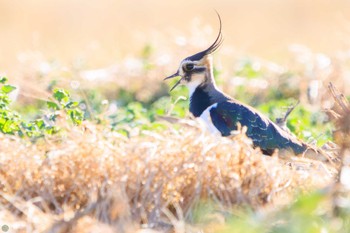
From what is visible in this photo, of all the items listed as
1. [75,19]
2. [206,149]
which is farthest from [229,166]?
[75,19]

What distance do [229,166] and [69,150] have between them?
0.85 m

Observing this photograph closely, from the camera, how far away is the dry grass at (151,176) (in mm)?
5434

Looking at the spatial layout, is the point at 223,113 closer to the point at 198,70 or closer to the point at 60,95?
the point at 198,70

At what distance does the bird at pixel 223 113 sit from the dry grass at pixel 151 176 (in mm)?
1203

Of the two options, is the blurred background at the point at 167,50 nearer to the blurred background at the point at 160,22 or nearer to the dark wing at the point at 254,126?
the blurred background at the point at 160,22

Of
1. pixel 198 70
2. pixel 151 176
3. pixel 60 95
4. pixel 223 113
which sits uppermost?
pixel 60 95

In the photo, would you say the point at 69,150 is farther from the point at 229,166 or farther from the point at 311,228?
the point at 311,228

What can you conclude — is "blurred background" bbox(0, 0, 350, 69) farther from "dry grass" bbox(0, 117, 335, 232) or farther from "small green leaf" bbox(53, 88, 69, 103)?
"dry grass" bbox(0, 117, 335, 232)

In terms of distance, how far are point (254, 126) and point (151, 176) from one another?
6.79 feet

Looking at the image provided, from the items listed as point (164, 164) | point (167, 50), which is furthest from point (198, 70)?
point (167, 50)

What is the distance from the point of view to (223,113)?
756 centimetres

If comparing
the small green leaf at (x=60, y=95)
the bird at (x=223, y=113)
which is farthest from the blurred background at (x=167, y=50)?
the bird at (x=223, y=113)

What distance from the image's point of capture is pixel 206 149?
219 inches

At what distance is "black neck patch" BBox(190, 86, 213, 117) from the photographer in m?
7.84
